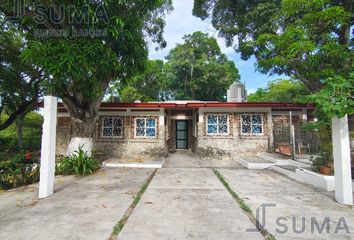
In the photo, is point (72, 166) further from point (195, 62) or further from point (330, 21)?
point (195, 62)

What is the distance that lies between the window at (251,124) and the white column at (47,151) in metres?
8.27

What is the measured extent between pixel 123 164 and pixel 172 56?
18.6 metres

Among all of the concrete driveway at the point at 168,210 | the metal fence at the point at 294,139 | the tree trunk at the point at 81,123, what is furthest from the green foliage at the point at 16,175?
the metal fence at the point at 294,139

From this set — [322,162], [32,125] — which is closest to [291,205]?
[322,162]

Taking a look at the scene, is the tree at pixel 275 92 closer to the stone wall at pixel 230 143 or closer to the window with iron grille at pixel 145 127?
the stone wall at pixel 230 143

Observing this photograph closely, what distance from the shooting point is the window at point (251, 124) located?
405 inches

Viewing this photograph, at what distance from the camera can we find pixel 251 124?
405 inches

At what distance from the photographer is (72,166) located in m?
7.04

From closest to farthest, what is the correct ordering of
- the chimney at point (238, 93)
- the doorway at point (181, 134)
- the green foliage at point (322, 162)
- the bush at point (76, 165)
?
the green foliage at point (322, 162) < the bush at point (76, 165) < the chimney at point (238, 93) < the doorway at point (181, 134)

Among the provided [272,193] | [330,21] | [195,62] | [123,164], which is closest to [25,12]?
[123,164]

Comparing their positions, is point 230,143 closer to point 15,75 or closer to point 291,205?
point 291,205

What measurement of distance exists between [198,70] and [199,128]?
45.6ft

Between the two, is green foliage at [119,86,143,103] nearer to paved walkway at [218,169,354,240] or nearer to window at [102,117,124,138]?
window at [102,117,124,138]

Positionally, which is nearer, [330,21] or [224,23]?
[330,21]
